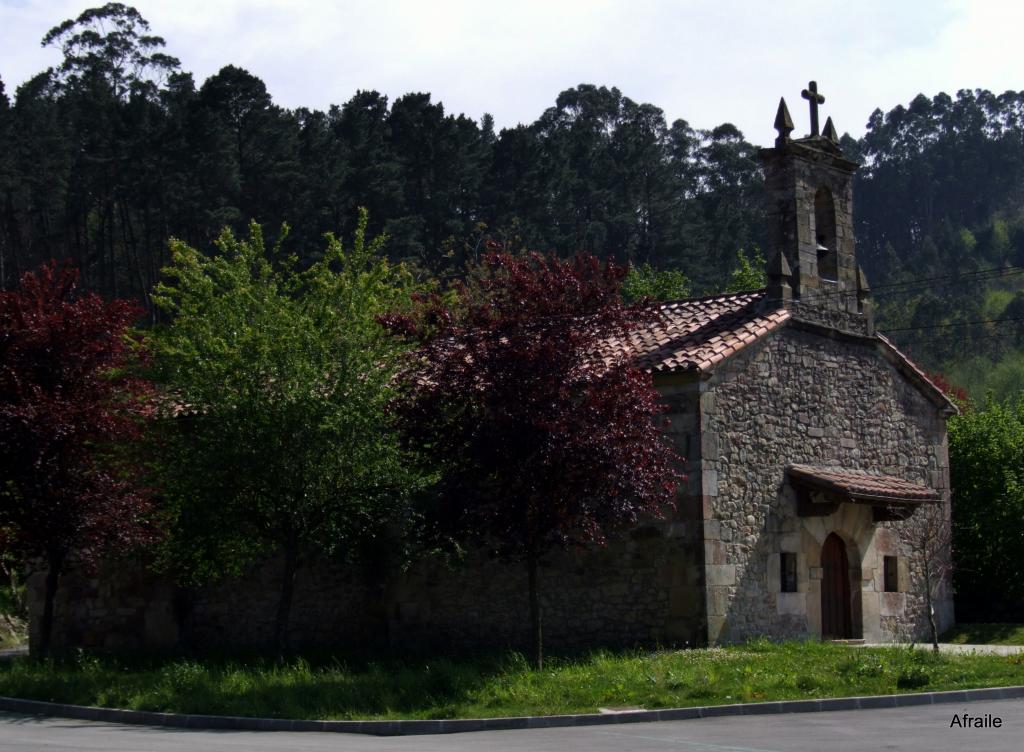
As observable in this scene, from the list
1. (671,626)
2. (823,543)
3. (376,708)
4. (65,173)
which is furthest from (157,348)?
(65,173)

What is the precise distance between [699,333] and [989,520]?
786 centimetres

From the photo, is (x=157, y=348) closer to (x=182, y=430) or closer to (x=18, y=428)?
(x=182, y=430)

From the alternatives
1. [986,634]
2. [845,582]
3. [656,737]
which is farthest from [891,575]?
[656,737]

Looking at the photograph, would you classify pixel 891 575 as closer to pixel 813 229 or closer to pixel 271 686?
pixel 813 229

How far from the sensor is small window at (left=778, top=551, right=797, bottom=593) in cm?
2064

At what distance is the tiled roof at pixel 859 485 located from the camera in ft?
66.6

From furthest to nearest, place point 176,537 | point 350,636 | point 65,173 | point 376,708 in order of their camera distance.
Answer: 1. point 65,173
2. point 350,636
3. point 176,537
4. point 376,708

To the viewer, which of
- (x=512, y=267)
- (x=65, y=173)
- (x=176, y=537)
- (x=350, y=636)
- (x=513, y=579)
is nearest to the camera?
(x=512, y=267)

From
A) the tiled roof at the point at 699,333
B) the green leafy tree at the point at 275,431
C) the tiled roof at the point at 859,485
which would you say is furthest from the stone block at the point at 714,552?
the green leafy tree at the point at 275,431

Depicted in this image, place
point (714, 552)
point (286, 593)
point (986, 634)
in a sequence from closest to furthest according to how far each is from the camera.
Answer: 1. point (286, 593)
2. point (714, 552)
3. point (986, 634)

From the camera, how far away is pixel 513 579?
20.7 m

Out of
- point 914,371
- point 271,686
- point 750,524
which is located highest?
point 914,371

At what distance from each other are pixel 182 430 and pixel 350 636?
496cm

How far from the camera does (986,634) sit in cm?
2323
